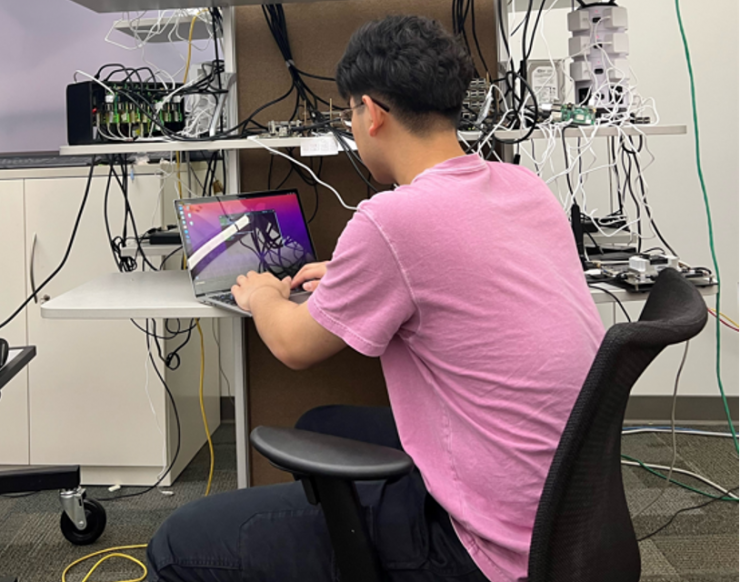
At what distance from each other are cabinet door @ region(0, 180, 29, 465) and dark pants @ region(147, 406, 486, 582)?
4.89ft

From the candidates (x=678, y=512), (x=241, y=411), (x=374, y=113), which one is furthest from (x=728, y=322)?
(x=374, y=113)

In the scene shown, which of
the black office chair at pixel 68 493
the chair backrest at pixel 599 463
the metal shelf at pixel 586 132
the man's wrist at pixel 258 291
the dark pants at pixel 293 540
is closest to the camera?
the chair backrest at pixel 599 463

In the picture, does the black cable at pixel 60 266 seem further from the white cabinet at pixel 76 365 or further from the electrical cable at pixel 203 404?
the electrical cable at pixel 203 404

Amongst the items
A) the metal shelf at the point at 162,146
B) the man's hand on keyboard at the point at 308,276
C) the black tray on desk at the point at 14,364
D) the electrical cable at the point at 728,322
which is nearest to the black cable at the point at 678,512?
the electrical cable at the point at 728,322

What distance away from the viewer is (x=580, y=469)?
73 cm

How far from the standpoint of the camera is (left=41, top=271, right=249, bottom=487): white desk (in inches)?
52.3

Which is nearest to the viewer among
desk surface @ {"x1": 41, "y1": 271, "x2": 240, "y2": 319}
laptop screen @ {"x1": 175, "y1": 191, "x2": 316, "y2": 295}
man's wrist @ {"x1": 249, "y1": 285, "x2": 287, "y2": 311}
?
man's wrist @ {"x1": 249, "y1": 285, "x2": 287, "y2": 311}

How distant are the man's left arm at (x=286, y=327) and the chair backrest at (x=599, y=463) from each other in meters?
0.34

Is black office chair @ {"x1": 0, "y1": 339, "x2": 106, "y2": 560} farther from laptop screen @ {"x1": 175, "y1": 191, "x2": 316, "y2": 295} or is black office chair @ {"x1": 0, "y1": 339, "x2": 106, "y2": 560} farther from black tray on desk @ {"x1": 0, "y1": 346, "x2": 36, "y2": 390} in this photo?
laptop screen @ {"x1": 175, "y1": 191, "x2": 316, "y2": 295}

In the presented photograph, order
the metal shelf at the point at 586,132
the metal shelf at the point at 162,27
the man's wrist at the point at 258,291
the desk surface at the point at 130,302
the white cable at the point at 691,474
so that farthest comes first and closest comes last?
1. the white cable at the point at 691,474
2. the metal shelf at the point at 162,27
3. the metal shelf at the point at 586,132
4. the desk surface at the point at 130,302
5. the man's wrist at the point at 258,291

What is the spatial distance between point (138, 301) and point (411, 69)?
2.36 ft

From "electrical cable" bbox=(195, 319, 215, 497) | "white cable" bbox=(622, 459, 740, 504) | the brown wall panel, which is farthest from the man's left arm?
"white cable" bbox=(622, 459, 740, 504)

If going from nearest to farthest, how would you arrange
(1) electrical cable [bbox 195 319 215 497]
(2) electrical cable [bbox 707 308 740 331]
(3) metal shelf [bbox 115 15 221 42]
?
(3) metal shelf [bbox 115 15 221 42] < (1) electrical cable [bbox 195 319 215 497] < (2) electrical cable [bbox 707 308 740 331]

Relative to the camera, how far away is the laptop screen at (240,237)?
4.70 feet
